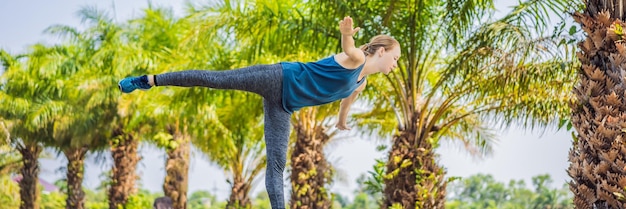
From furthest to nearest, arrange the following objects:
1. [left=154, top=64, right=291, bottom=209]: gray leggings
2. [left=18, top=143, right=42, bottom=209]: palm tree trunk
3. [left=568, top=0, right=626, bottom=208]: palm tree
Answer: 1. [left=18, top=143, right=42, bottom=209]: palm tree trunk
2. [left=568, top=0, right=626, bottom=208]: palm tree
3. [left=154, top=64, right=291, bottom=209]: gray leggings

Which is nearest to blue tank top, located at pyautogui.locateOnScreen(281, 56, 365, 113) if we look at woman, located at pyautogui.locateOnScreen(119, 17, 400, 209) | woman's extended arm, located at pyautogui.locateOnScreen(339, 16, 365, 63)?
woman, located at pyautogui.locateOnScreen(119, 17, 400, 209)

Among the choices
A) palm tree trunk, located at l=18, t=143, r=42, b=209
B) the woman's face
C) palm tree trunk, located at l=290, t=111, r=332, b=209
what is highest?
palm tree trunk, located at l=18, t=143, r=42, b=209

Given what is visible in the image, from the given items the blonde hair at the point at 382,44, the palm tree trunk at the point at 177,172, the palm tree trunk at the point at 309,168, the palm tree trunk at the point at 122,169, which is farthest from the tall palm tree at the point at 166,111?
the blonde hair at the point at 382,44

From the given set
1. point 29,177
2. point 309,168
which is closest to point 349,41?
point 309,168

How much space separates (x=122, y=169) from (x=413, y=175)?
876cm

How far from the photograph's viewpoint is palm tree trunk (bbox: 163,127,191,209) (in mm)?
15469

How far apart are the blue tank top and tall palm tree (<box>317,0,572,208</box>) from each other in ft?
14.3

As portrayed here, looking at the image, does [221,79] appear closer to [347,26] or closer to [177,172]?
[347,26]

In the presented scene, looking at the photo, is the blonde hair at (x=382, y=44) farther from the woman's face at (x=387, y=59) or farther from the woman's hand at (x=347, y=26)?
the woman's hand at (x=347, y=26)

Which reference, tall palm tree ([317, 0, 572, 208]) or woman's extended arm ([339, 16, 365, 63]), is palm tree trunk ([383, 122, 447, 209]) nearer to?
tall palm tree ([317, 0, 572, 208])

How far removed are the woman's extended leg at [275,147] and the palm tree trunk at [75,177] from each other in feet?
45.5

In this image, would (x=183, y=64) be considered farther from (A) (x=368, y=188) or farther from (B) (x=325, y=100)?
(B) (x=325, y=100)

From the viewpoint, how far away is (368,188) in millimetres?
10156

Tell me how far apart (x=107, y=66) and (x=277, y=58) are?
5932mm
